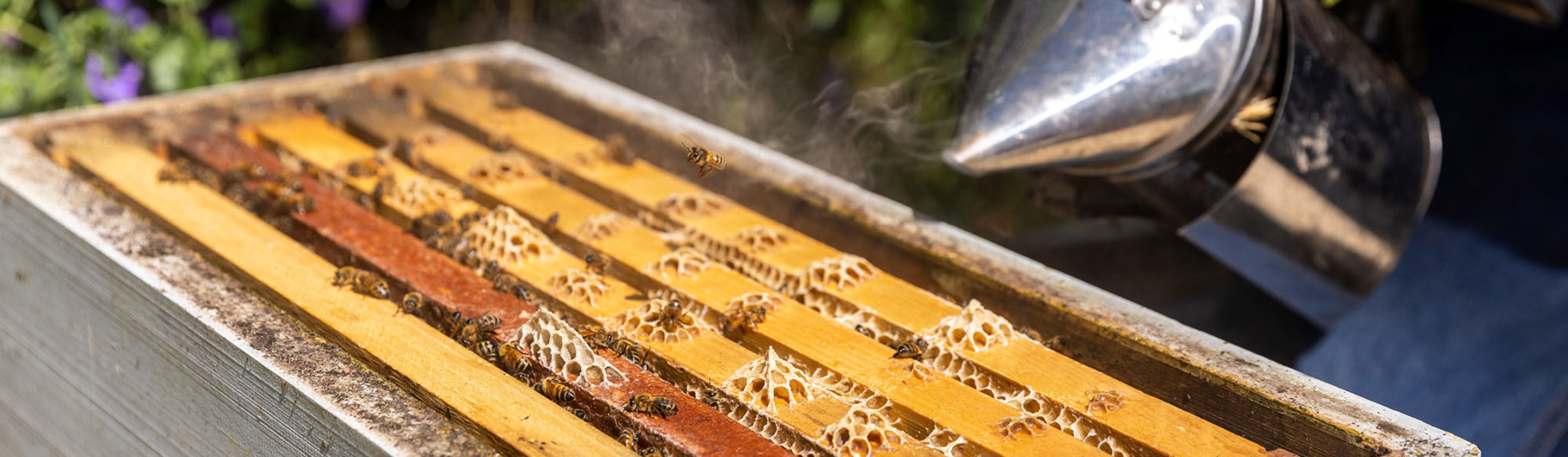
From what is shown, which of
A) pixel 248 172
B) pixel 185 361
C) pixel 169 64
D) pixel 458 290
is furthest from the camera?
pixel 169 64

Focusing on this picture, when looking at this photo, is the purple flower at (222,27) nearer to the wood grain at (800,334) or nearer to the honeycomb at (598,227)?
the wood grain at (800,334)

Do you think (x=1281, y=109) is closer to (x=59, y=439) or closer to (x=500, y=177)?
(x=500, y=177)

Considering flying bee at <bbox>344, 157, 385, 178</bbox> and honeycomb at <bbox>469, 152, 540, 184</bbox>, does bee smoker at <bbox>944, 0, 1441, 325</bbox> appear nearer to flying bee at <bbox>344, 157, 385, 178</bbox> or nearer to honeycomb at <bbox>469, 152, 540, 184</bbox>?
honeycomb at <bbox>469, 152, 540, 184</bbox>

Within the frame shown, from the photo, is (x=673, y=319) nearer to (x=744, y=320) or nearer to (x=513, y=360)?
(x=744, y=320)

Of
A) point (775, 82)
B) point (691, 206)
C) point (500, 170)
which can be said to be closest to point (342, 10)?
point (775, 82)

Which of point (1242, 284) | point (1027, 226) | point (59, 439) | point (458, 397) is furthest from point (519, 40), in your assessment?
point (458, 397)

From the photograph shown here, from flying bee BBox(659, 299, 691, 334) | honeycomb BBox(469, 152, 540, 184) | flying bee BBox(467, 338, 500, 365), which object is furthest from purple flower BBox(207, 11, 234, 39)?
flying bee BBox(659, 299, 691, 334)

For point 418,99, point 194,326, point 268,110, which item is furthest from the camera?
point 418,99

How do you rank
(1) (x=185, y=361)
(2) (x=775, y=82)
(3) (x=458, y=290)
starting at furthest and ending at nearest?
1. (2) (x=775, y=82)
2. (3) (x=458, y=290)
3. (1) (x=185, y=361)
